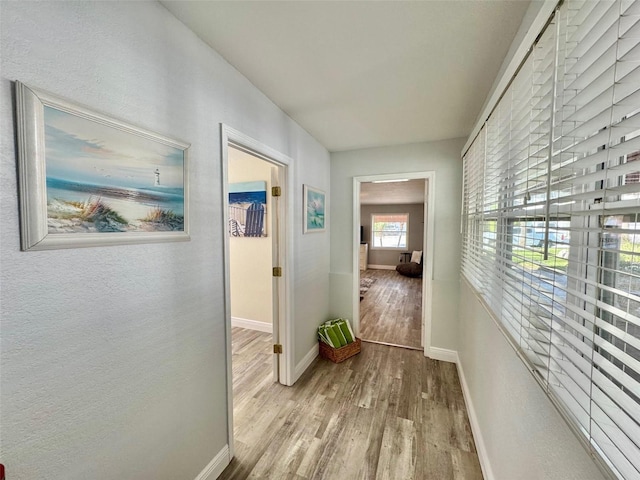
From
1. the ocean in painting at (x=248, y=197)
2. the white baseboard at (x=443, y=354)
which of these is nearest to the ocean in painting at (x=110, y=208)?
the ocean in painting at (x=248, y=197)

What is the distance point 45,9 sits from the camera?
80 centimetres

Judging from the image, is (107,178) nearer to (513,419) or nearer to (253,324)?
(513,419)

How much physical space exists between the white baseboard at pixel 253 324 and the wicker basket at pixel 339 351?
94 centimetres

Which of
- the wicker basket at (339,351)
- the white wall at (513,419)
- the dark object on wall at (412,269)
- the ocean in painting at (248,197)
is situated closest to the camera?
the white wall at (513,419)

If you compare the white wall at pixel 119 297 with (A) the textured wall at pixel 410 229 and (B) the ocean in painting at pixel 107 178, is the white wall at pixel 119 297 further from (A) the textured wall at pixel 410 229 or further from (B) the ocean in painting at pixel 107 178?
(A) the textured wall at pixel 410 229

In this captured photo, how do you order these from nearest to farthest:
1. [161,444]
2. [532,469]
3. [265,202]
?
1. [532,469]
2. [161,444]
3. [265,202]

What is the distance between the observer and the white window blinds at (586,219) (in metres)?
0.53

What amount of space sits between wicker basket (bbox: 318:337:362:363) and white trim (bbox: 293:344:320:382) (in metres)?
0.09

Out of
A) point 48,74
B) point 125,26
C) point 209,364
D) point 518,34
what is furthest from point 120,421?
point 518,34

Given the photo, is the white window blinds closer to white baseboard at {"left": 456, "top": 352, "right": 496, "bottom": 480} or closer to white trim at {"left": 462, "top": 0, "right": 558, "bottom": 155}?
white trim at {"left": 462, "top": 0, "right": 558, "bottom": 155}

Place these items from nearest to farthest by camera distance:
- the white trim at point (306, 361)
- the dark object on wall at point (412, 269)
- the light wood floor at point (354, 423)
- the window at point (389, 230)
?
1. the light wood floor at point (354, 423)
2. the white trim at point (306, 361)
3. the dark object on wall at point (412, 269)
4. the window at point (389, 230)

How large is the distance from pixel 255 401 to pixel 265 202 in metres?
2.18

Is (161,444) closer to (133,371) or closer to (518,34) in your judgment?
(133,371)

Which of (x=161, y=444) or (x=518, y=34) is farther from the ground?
(x=518, y=34)
